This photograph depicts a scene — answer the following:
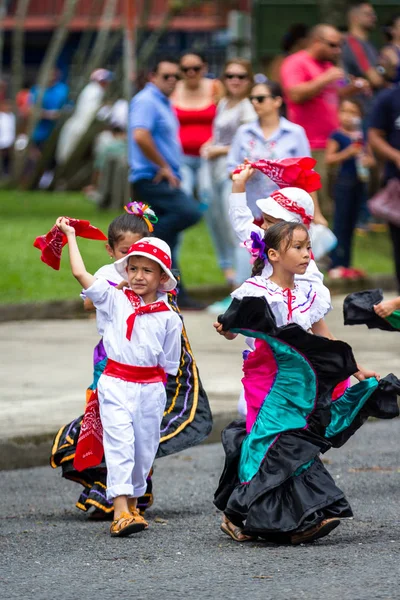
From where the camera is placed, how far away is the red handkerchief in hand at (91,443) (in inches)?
245

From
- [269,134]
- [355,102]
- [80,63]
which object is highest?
[269,134]

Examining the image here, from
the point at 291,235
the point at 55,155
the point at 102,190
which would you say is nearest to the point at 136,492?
the point at 291,235

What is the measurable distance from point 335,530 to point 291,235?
1.20 m

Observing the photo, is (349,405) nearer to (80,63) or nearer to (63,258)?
(63,258)

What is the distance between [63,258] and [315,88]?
3.34m

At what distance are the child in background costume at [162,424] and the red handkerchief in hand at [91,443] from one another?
134 millimetres

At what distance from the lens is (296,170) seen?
7.12 m

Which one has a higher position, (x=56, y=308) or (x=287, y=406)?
(x=287, y=406)

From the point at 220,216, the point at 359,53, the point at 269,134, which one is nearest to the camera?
the point at 269,134

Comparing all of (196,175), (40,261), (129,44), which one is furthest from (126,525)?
(40,261)

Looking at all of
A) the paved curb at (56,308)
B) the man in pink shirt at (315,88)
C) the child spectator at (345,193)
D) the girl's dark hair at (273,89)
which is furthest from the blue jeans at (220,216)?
the girl's dark hair at (273,89)

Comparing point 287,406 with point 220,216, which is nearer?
point 287,406

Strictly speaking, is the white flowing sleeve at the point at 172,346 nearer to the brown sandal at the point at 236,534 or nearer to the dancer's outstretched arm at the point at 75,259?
the dancer's outstretched arm at the point at 75,259

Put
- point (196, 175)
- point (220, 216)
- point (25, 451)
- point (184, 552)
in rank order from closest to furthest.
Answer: point (184, 552)
point (25, 451)
point (220, 216)
point (196, 175)
